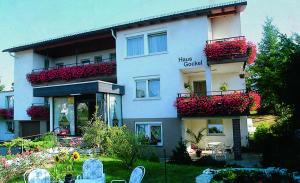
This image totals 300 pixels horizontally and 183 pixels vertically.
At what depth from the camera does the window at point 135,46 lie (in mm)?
21078

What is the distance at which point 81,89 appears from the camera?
760 inches

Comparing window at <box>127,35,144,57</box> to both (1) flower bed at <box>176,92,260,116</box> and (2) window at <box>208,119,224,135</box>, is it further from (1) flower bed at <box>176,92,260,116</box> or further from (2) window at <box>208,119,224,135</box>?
(2) window at <box>208,119,224,135</box>

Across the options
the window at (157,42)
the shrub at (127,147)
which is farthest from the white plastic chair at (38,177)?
the window at (157,42)

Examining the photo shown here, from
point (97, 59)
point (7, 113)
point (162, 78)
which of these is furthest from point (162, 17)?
point (7, 113)

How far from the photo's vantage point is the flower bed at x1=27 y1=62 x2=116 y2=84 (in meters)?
22.0

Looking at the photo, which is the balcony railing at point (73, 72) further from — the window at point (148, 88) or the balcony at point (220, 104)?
the balcony at point (220, 104)

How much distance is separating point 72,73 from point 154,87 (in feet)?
23.6

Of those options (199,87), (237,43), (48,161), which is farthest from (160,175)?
(199,87)

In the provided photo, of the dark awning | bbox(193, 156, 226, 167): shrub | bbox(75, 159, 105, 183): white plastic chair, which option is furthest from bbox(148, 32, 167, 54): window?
bbox(75, 159, 105, 183): white plastic chair

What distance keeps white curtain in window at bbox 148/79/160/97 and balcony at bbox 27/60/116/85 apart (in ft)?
10.7

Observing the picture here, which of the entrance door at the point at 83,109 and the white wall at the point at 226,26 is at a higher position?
the white wall at the point at 226,26

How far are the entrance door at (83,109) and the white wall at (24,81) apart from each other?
5.39 meters

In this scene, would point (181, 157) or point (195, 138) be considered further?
point (195, 138)

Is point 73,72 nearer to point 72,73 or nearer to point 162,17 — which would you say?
point 72,73
